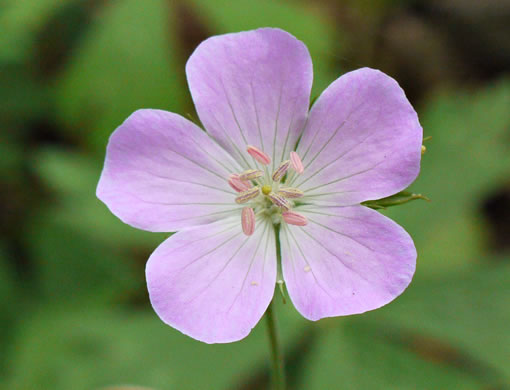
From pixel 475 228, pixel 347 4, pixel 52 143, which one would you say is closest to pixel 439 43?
pixel 347 4

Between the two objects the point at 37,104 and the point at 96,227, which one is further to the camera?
the point at 37,104

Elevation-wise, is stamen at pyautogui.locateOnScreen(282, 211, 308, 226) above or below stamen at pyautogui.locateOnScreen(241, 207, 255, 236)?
above

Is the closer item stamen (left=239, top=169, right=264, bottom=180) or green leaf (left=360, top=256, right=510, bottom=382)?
stamen (left=239, top=169, right=264, bottom=180)

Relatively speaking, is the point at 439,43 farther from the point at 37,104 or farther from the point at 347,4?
the point at 37,104

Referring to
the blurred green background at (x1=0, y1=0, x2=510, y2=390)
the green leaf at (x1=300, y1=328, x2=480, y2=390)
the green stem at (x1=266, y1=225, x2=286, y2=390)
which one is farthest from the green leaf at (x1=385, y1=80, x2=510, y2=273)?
the green stem at (x1=266, y1=225, x2=286, y2=390)

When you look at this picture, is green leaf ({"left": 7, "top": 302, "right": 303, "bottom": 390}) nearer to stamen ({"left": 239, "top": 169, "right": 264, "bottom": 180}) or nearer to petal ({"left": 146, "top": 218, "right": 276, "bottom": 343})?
petal ({"left": 146, "top": 218, "right": 276, "bottom": 343})

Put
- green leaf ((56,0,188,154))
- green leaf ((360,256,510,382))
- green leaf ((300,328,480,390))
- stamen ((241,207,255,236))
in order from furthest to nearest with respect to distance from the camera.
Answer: green leaf ((56,0,188,154)), green leaf ((360,256,510,382)), green leaf ((300,328,480,390)), stamen ((241,207,255,236))

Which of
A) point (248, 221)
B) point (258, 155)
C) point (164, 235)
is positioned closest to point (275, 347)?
point (248, 221)
